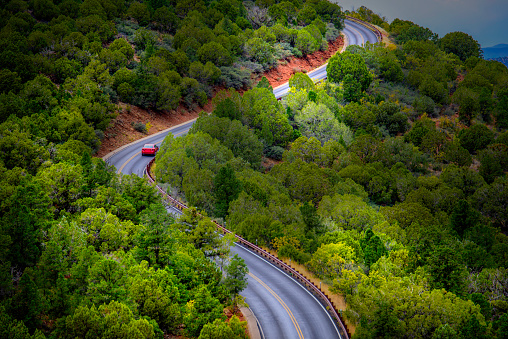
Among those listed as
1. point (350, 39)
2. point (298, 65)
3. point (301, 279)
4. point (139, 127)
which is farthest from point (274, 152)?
point (350, 39)

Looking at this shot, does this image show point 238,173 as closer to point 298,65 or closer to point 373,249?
point 373,249

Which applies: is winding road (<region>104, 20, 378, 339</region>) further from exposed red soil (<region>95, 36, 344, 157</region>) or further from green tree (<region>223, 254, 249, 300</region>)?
exposed red soil (<region>95, 36, 344, 157</region>)

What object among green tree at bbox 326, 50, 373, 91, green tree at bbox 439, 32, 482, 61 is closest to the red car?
green tree at bbox 326, 50, 373, 91

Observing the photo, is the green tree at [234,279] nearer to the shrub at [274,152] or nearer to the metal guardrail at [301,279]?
the metal guardrail at [301,279]

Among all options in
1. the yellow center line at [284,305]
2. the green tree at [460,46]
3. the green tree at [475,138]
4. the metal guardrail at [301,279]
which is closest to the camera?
the yellow center line at [284,305]

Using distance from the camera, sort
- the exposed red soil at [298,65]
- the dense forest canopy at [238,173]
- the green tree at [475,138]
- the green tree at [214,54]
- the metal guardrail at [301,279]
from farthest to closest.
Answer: the exposed red soil at [298,65], the green tree at [214,54], the green tree at [475,138], the metal guardrail at [301,279], the dense forest canopy at [238,173]

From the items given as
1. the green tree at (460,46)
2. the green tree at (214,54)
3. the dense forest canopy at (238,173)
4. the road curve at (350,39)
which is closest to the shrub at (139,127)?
the dense forest canopy at (238,173)

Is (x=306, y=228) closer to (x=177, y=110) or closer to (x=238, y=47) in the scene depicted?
(x=177, y=110)

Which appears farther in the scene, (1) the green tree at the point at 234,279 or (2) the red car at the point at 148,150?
(2) the red car at the point at 148,150
